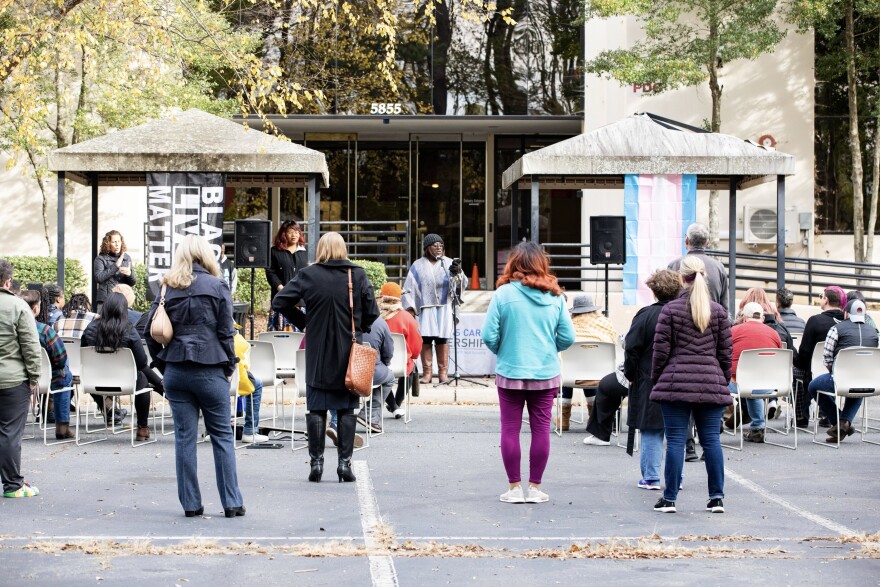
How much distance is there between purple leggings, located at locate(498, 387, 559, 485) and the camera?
8.41 metres

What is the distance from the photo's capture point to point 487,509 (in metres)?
8.19

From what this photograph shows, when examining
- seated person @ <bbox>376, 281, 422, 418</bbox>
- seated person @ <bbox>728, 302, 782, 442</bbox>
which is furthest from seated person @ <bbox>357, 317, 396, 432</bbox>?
seated person @ <bbox>728, 302, 782, 442</bbox>

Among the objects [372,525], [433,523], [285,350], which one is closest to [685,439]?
[433,523]

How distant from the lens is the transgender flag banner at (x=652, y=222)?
15391 mm

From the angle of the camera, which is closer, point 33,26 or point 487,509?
point 487,509

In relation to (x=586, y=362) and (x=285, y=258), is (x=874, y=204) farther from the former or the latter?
(x=586, y=362)

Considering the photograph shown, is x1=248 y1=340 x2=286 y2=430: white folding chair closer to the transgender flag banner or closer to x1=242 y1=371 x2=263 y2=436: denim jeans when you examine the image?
x1=242 y1=371 x2=263 y2=436: denim jeans

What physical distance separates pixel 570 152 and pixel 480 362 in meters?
3.07

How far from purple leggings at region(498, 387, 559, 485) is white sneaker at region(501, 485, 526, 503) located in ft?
0.22

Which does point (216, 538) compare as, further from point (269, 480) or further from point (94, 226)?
point (94, 226)

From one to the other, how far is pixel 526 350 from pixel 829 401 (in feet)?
16.7

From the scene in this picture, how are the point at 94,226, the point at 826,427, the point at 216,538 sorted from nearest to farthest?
the point at 216,538
the point at 826,427
the point at 94,226

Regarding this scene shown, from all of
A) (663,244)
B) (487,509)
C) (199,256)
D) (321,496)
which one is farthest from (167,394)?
(663,244)

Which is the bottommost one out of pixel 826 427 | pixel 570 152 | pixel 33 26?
pixel 826 427
